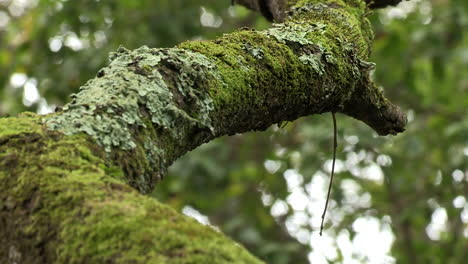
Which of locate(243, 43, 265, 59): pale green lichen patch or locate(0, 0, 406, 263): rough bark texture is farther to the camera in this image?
locate(243, 43, 265, 59): pale green lichen patch

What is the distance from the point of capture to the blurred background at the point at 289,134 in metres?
5.06

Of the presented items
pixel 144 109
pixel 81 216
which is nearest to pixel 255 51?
pixel 144 109

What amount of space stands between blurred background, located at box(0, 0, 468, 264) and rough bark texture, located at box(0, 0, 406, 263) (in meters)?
3.12

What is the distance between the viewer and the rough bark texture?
3.15 feet

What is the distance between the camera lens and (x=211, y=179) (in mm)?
5480

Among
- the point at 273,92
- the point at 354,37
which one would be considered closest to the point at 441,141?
the point at 354,37

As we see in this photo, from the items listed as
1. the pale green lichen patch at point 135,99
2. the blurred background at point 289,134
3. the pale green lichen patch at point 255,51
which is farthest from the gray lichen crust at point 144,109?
the blurred background at point 289,134

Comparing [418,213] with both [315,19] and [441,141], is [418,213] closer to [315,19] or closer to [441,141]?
[441,141]

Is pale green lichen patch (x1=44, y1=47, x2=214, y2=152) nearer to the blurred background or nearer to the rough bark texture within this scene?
the rough bark texture

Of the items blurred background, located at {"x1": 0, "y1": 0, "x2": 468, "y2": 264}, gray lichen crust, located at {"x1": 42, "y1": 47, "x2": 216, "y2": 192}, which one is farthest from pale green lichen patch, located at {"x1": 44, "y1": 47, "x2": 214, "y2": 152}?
blurred background, located at {"x1": 0, "y1": 0, "x2": 468, "y2": 264}

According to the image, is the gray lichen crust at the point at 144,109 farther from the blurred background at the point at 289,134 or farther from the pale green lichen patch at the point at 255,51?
the blurred background at the point at 289,134

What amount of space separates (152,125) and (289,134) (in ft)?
15.6

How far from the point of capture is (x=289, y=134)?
5973 mm

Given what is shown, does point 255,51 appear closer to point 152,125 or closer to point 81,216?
point 152,125
